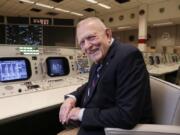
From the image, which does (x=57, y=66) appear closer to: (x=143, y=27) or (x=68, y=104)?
(x=68, y=104)

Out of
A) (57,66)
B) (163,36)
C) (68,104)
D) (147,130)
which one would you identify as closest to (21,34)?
(163,36)

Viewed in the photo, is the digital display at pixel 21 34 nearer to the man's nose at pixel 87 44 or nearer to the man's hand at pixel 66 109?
the man's hand at pixel 66 109

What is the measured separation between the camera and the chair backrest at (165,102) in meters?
1.07

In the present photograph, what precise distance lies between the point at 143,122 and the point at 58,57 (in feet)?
4.39

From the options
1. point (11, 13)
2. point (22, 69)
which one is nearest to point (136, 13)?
point (11, 13)

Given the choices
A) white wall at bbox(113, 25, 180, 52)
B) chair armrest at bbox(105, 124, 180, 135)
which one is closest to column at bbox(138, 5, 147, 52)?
white wall at bbox(113, 25, 180, 52)

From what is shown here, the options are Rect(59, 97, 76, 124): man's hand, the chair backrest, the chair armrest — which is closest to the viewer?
the chair armrest

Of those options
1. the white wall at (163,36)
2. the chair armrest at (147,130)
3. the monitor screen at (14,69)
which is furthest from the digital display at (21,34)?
the chair armrest at (147,130)

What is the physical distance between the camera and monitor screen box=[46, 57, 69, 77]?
2066 millimetres

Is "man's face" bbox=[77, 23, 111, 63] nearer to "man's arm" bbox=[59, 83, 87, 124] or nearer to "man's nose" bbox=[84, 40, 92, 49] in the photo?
"man's nose" bbox=[84, 40, 92, 49]

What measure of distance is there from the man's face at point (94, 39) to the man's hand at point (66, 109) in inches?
13.7

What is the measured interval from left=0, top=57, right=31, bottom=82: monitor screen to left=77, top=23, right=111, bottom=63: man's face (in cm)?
82

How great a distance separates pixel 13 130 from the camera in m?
2.24

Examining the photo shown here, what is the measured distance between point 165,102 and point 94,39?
515 mm
